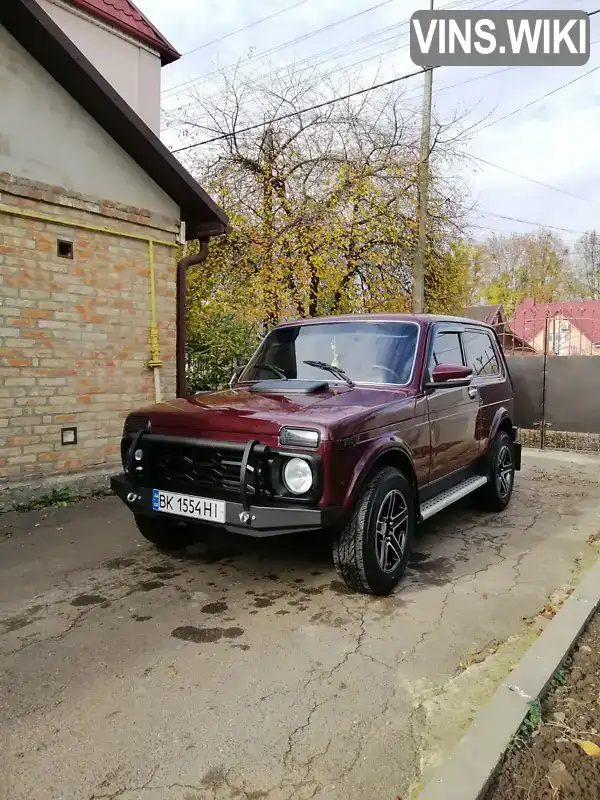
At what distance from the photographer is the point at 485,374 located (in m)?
5.75

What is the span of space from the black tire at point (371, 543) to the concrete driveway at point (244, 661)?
163 millimetres

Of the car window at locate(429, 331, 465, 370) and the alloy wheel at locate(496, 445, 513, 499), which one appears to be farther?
the alloy wheel at locate(496, 445, 513, 499)

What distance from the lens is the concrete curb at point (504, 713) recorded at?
75.5 inches

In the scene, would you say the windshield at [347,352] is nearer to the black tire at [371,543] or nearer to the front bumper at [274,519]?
the black tire at [371,543]

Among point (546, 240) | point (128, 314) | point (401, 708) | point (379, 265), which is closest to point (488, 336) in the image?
point (128, 314)

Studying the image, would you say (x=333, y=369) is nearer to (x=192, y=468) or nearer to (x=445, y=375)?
(x=445, y=375)

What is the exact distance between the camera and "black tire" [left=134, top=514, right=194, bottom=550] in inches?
171

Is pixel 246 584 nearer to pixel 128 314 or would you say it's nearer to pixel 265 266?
pixel 128 314

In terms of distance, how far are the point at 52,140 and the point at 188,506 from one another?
14.7 feet

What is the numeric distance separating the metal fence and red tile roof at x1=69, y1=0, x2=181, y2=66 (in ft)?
26.5

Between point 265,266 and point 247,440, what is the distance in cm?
809

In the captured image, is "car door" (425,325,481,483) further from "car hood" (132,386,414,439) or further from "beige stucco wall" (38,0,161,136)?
"beige stucco wall" (38,0,161,136)

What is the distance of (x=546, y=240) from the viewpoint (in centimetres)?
→ 4325

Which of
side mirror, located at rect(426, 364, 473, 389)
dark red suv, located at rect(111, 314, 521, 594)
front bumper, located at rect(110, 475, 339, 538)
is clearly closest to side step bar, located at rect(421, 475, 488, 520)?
dark red suv, located at rect(111, 314, 521, 594)
